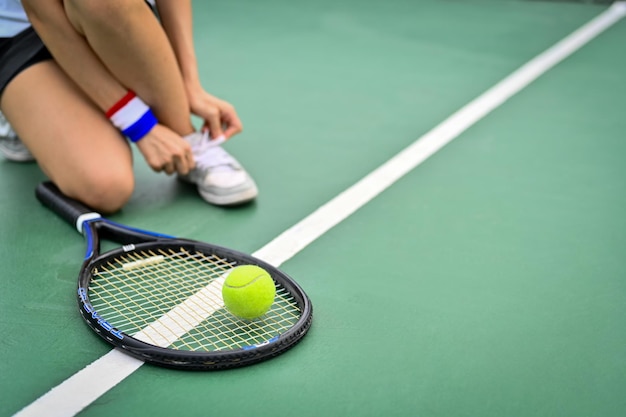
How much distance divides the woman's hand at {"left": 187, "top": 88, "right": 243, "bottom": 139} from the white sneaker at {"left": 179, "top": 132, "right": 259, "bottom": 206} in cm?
3

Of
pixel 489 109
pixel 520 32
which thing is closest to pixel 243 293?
pixel 489 109

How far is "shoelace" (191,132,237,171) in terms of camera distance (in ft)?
7.43

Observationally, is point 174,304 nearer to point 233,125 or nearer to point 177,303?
point 177,303

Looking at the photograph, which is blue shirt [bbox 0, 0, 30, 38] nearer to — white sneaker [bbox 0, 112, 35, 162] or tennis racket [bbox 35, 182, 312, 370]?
white sneaker [bbox 0, 112, 35, 162]

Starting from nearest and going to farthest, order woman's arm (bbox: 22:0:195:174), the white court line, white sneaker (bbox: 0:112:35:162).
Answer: the white court line
woman's arm (bbox: 22:0:195:174)
white sneaker (bbox: 0:112:35:162)

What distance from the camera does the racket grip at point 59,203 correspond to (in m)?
2.05

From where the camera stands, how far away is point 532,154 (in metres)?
2.69

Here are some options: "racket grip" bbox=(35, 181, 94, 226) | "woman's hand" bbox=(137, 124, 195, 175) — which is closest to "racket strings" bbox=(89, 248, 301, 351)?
"racket grip" bbox=(35, 181, 94, 226)

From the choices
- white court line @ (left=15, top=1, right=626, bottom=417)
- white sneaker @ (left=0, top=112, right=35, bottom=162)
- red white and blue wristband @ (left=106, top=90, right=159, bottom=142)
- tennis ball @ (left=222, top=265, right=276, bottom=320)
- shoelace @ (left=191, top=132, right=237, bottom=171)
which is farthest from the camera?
white sneaker @ (left=0, top=112, right=35, bottom=162)

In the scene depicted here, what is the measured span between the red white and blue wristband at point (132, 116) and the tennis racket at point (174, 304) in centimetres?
30

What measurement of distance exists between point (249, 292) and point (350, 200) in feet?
2.64

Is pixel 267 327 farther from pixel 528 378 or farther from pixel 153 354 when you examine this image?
pixel 528 378

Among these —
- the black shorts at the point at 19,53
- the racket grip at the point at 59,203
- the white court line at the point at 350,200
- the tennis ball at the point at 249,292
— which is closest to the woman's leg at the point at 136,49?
the black shorts at the point at 19,53

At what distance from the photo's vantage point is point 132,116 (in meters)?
2.17
